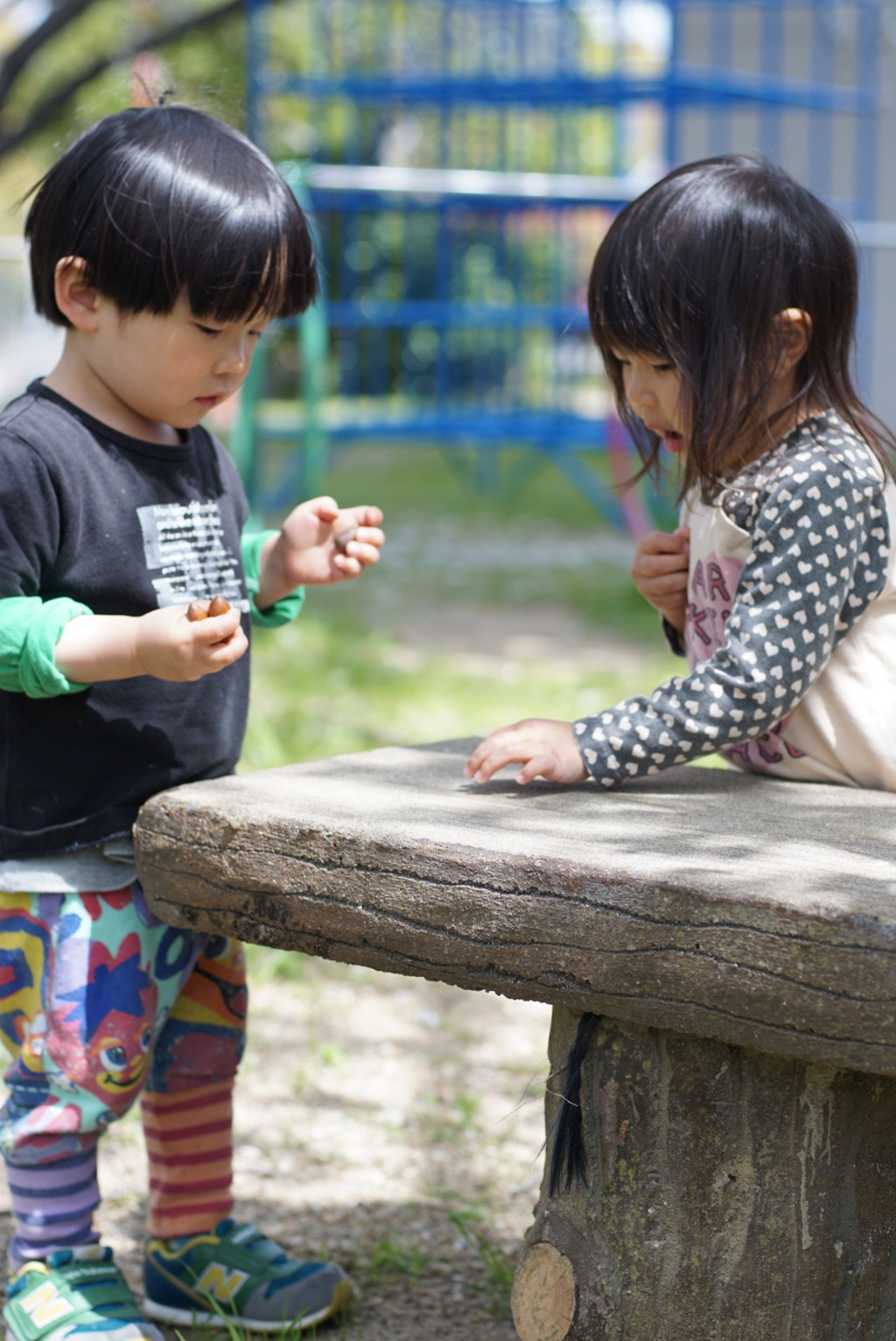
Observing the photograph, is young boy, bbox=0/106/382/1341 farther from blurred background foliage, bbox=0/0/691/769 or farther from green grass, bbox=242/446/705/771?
green grass, bbox=242/446/705/771

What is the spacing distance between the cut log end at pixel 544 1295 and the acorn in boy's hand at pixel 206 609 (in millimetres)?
662

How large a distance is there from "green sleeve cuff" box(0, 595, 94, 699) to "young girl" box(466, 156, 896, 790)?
0.42m

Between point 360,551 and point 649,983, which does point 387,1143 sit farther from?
point 649,983

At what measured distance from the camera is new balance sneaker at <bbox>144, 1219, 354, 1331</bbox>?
1776mm

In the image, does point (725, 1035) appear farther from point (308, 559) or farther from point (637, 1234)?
point (308, 559)

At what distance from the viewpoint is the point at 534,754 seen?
5.09 ft

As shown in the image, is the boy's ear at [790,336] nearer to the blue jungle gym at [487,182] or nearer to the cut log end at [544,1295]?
the cut log end at [544,1295]

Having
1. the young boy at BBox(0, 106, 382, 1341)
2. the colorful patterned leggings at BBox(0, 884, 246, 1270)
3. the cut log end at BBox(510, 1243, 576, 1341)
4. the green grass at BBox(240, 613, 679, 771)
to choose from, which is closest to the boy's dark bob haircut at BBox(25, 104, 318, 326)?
the young boy at BBox(0, 106, 382, 1341)

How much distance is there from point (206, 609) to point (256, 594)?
0.50 m

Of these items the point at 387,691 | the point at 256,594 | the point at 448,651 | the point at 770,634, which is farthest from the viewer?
the point at 448,651

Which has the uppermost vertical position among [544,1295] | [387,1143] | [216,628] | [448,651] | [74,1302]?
[216,628]

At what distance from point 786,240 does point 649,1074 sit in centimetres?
85

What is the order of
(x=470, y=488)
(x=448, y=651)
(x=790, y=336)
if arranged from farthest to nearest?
(x=470, y=488) → (x=448, y=651) → (x=790, y=336)

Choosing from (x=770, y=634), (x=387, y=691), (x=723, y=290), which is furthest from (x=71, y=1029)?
(x=387, y=691)
